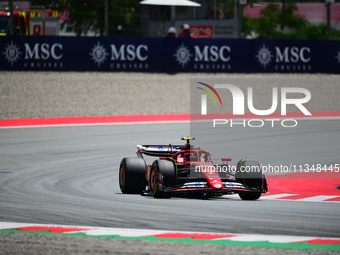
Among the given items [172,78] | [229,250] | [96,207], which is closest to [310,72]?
[172,78]

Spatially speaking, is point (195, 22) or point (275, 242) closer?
point (275, 242)

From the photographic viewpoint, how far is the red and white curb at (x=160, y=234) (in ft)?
25.4

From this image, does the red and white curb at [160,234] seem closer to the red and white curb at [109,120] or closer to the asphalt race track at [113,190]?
the asphalt race track at [113,190]

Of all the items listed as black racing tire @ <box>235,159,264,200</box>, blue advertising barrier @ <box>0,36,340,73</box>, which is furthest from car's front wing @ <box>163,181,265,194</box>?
blue advertising barrier @ <box>0,36,340,73</box>

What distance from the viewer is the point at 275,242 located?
7.63 meters

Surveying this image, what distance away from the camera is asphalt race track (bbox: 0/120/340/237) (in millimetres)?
8758

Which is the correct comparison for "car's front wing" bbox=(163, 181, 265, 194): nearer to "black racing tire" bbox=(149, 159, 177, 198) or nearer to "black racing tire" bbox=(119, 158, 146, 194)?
"black racing tire" bbox=(149, 159, 177, 198)

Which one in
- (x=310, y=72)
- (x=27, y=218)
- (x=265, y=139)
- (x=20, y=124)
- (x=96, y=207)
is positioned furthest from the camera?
(x=310, y=72)

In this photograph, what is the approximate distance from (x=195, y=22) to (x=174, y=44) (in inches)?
290

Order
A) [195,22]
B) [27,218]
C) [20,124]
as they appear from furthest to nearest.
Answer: [195,22] → [20,124] → [27,218]

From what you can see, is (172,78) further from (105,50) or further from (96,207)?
(96,207)

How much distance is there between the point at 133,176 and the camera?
11828 millimetres

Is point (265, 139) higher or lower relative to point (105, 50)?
lower

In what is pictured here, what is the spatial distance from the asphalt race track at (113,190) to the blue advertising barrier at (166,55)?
654 cm
